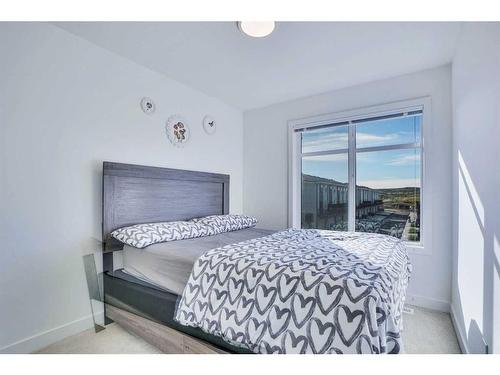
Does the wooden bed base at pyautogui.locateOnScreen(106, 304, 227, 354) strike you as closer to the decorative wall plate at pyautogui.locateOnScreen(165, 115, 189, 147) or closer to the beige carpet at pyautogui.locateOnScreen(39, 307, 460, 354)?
the beige carpet at pyautogui.locateOnScreen(39, 307, 460, 354)

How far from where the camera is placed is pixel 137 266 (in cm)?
193

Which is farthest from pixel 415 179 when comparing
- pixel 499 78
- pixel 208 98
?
pixel 208 98

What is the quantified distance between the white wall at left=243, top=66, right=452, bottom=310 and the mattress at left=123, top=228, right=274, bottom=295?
1487 millimetres

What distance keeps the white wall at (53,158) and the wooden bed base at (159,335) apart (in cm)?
36

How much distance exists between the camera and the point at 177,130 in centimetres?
280

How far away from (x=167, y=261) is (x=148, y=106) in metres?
1.59

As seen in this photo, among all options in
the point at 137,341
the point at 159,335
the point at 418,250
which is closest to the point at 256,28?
the point at 159,335

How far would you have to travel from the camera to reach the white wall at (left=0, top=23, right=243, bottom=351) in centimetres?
165

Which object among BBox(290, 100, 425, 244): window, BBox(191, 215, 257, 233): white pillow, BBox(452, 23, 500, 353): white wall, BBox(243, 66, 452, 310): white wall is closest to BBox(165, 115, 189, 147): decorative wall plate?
BBox(191, 215, 257, 233): white pillow
